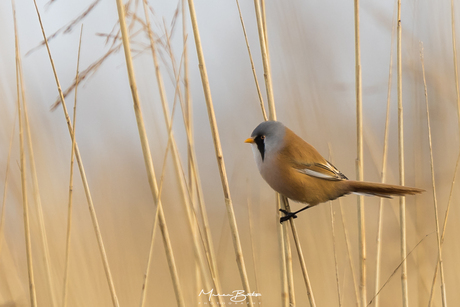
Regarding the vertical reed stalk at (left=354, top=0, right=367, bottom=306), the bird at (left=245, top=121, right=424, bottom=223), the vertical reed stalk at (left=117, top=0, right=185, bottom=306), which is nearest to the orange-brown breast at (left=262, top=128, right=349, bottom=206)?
the bird at (left=245, top=121, right=424, bottom=223)

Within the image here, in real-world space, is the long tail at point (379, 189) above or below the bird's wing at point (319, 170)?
below

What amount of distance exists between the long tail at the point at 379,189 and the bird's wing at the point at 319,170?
2.3 inches

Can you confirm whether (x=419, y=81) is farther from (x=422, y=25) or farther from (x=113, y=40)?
(x=113, y=40)

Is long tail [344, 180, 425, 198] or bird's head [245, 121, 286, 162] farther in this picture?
bird's head [245, 121, 286, 162]

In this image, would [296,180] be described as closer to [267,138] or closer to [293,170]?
[293,170]

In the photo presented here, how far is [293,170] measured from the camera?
3.39 feet

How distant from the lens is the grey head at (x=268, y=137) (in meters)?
1.03

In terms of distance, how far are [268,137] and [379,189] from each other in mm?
338

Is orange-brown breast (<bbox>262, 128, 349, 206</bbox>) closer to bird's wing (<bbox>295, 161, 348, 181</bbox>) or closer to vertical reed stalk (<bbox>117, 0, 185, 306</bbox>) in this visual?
bird's wing (<bbox>295, 161, 348, 181</bbox>)

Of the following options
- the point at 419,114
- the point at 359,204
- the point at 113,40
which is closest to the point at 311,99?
the point at 419,114

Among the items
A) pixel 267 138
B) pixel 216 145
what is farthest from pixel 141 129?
pixel 267 138

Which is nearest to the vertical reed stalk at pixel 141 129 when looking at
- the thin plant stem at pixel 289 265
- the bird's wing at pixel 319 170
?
the thin plant stem at pixel 289 265

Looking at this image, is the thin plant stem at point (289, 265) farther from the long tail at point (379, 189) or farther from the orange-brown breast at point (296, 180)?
the long tail at point (379, 189)

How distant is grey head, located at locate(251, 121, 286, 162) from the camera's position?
103 centimetres
